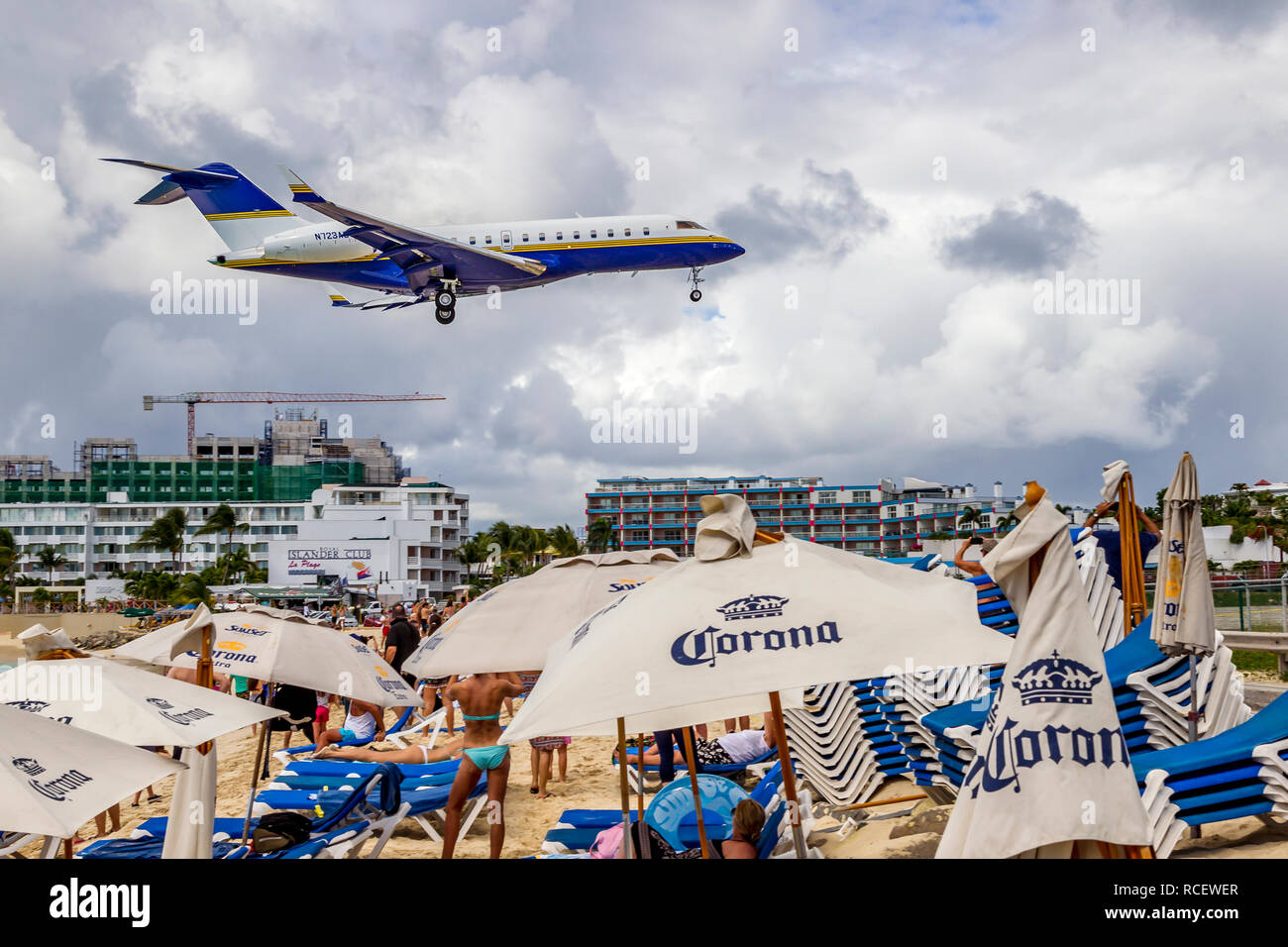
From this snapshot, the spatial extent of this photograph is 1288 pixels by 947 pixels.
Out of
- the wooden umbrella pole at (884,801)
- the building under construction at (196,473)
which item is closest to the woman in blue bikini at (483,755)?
the wooden umbrella pole at (884,801)

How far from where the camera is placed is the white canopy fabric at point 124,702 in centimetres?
462

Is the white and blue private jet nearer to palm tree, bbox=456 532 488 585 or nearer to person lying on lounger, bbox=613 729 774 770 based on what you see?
person lying on lounger, bbox=613 729 774 770

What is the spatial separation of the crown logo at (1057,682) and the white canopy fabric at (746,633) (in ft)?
0.40

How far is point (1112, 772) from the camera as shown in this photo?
3428mm

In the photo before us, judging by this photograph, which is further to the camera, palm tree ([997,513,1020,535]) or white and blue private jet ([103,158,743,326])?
white and blue private jet ([103,158,743,326])

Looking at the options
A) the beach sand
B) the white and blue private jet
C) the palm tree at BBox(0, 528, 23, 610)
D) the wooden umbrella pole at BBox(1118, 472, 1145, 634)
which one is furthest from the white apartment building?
the wooden umbrella pole at BBox(1118, 472, 1145, 634)

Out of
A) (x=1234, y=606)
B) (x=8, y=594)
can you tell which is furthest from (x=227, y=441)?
(x=1234, y=606)

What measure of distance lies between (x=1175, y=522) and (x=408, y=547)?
91.5m

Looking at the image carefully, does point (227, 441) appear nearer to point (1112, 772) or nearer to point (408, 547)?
point (408, 547)

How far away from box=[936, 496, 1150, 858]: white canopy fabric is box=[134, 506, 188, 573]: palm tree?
109280 millimetres

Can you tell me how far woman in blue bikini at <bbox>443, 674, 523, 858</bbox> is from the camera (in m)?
6.86

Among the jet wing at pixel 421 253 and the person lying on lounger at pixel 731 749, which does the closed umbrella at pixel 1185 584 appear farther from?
the jet wing at pixel 421 253
